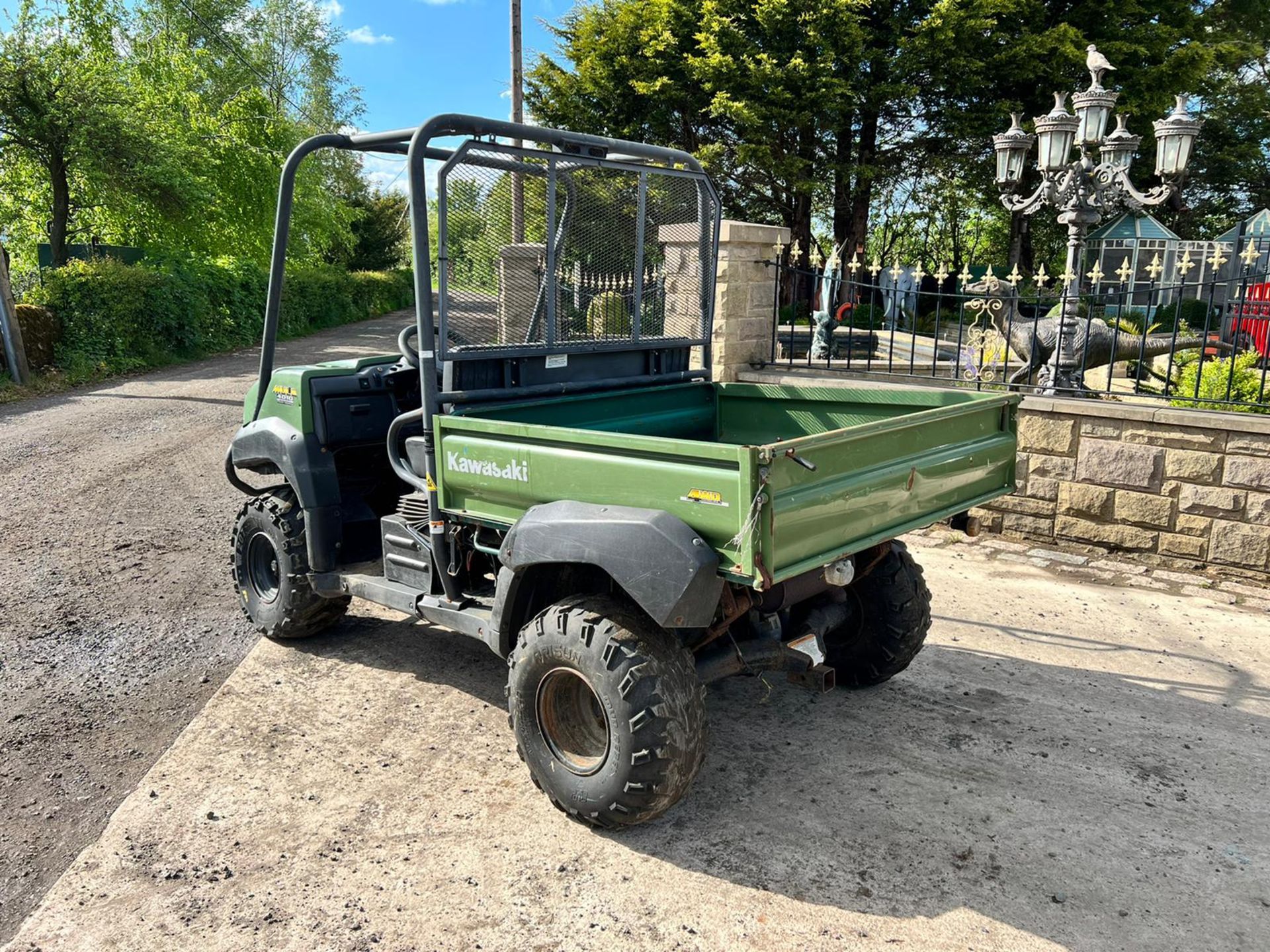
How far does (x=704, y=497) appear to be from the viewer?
9.24ft

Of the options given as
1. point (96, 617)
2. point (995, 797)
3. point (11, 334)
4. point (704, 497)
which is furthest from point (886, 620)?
point (11, 334)

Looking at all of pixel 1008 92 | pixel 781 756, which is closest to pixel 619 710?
pixel 781 756

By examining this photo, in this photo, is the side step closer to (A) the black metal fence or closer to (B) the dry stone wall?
(A) the black metal fence

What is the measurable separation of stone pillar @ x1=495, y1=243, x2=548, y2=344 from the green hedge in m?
12.9

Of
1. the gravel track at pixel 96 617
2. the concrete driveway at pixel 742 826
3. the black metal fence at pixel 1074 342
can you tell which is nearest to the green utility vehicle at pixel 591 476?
the concrete driveway at pixel 742 826

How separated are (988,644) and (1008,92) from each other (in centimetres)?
1907

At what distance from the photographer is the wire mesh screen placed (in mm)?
3709

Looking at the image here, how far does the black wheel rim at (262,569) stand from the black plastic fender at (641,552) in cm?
231

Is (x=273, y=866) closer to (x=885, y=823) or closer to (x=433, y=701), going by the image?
(x=433, y=701)

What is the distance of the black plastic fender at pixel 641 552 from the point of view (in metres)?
2.77

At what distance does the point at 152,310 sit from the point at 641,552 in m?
15.8

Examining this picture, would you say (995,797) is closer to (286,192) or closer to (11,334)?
(286,192)

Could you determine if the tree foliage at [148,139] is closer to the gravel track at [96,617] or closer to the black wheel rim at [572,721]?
the gravel track at [96,617]

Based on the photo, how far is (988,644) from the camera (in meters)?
4.96
